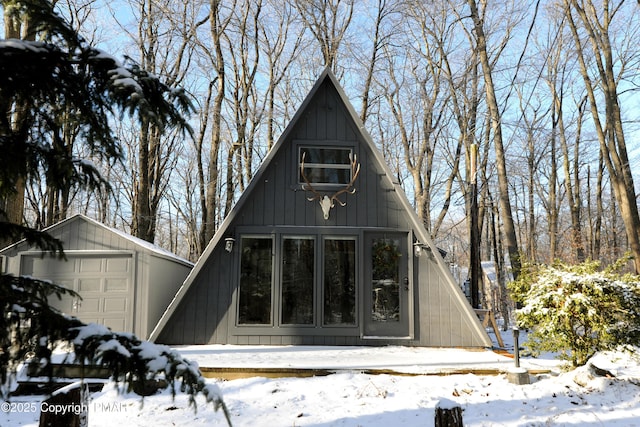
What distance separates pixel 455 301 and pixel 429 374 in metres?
1.96

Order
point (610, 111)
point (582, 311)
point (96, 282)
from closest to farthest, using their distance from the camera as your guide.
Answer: point (582, 311) < point (96, 282) < point (610, 111)

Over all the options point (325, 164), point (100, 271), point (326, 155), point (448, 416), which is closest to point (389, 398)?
point (448, 416)

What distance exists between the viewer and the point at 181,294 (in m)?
7.07

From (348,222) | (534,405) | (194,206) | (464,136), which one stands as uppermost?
(464,136)

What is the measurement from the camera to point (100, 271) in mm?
8391

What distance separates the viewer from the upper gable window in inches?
303

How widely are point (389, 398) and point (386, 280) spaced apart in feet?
8.84

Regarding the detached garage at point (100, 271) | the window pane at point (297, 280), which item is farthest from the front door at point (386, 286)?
the detached garage at point (100, 271)

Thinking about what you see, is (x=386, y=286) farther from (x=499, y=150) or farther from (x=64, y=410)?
(x=499, y=150)

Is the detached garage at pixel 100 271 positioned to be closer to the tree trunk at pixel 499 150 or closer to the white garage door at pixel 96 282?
the white garage door at pixel 96 282

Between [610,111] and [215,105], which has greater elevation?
[215,105]

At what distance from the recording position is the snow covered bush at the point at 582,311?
531 centimetres

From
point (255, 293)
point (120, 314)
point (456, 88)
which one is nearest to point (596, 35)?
point (456, 88)

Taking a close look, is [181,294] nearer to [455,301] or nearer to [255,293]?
[255,293]
